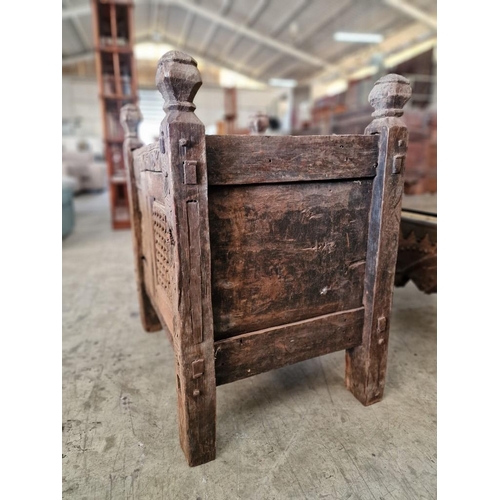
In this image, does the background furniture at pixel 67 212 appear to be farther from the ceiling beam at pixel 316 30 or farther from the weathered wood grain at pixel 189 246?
the ceiling beam at pixel 316 30

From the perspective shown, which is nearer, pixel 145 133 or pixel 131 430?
pixel 131 430

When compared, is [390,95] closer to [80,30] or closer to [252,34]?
[252,34]

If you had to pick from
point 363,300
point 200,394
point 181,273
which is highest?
point 181,273

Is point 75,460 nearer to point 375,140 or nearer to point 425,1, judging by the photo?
point 375,140

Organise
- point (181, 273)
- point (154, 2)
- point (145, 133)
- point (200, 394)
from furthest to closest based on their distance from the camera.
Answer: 1. point (145, 133)
2. point (154, 2)
3. point (200, 394)
4. point (181, 273)

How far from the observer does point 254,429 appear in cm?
126

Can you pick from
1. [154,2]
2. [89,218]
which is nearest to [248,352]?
[89,218]

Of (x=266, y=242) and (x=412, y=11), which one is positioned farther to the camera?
(x=412, y=11)

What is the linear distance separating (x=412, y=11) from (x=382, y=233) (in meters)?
9.02

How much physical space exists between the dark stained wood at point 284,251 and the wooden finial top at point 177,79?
0.77ft

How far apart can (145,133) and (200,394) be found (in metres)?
16.3

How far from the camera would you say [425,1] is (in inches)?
301

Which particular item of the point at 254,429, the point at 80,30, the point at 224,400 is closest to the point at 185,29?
the point at 80,30

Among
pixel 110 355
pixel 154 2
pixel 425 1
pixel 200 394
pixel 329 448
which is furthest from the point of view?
pixel 154 2
